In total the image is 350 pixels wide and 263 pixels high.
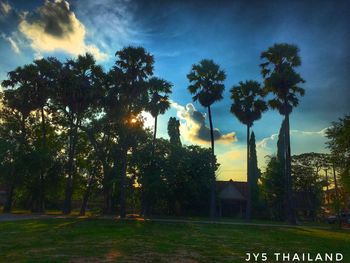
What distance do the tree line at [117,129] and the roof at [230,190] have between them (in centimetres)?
614

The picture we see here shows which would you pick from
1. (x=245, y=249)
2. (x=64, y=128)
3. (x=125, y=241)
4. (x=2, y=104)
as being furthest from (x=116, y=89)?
(x=245, y=249)

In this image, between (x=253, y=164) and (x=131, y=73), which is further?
(x=253, y=164)

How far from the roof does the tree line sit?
614cm

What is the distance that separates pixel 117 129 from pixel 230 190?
20.0 meters

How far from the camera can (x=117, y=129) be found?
42.3 metres

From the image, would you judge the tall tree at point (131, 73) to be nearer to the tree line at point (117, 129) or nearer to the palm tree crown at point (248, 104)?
the tree line at point (117, 129)

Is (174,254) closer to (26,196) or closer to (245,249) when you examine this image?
(245,249)

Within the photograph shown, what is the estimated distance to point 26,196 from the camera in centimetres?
5044

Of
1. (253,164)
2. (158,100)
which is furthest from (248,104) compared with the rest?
(253,164)

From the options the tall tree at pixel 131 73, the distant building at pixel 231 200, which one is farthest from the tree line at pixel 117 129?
the distant building at pixel 231 200

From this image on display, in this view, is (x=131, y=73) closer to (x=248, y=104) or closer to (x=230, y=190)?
(x=248, y=104)

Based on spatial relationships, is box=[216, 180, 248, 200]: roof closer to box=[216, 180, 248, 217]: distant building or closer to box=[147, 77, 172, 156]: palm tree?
box=[216, 180, 248, 217]: distant building

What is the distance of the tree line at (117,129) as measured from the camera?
37.0 m

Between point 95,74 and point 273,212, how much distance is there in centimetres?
2905
